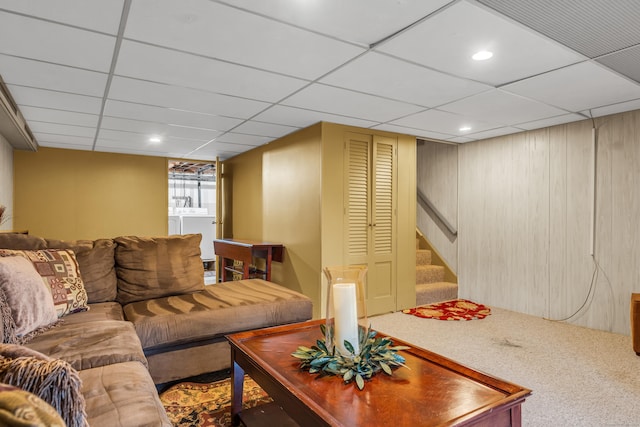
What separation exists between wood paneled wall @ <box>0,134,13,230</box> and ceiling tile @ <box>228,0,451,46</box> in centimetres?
403

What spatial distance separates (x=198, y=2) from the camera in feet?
5.57

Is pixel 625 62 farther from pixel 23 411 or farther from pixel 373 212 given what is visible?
pixel 23 411

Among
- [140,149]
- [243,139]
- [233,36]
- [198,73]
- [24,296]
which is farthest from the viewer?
[140,149]

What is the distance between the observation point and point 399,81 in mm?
2660

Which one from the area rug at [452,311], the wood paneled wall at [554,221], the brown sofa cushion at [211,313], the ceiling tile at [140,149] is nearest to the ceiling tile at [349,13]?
the brown sofa cushion at [211,313]

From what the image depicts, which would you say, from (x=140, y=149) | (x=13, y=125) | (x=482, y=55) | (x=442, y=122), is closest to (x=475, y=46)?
(x=482, y=55)

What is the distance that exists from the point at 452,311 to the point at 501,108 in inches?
90.2

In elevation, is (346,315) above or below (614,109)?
below

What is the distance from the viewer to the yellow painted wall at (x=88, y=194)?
5305 millimetres

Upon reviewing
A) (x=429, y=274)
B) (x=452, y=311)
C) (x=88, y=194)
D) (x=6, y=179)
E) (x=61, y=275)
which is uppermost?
(x=6, y=179)

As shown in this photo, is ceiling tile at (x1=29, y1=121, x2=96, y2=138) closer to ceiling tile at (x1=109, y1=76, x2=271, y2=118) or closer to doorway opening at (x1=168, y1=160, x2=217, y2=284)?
ceiling tile at (x1=109, y1=76, x2=271, y2=118)

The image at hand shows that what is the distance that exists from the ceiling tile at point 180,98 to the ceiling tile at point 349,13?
4.35 feet

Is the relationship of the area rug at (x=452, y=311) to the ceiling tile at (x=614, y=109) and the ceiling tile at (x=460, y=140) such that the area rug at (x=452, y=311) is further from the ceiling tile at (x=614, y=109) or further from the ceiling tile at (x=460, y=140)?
the ceiling tile at (x=614, y=109)

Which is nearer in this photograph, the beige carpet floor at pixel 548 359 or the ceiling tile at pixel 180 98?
the beige carpet floor at pixel 548 359
